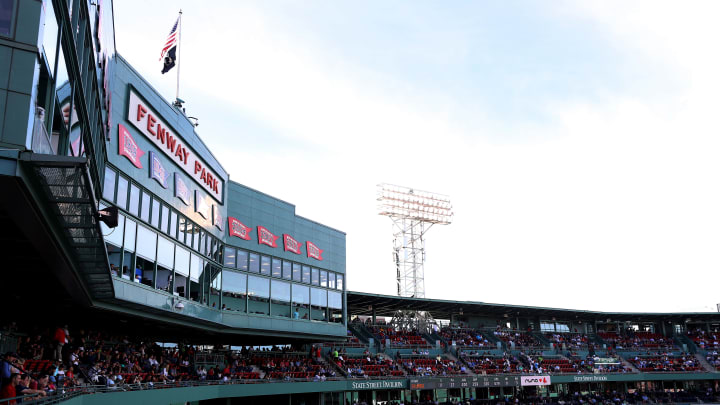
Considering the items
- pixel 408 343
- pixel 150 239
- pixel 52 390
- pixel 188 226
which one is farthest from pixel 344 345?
pixel 52 390

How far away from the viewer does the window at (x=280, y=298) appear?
32469mm

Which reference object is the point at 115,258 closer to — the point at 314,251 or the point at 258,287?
the point at 258,287

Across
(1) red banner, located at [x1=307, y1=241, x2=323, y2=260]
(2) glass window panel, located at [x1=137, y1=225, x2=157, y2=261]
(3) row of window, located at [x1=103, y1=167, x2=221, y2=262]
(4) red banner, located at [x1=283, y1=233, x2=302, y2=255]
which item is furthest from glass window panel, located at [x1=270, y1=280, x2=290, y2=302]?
(2) glass window panel, located at [x1=137, y1=225, x2=157, y2=261]

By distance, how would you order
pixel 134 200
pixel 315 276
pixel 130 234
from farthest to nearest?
pixel 315 276 → pixel 134 200 → pixel 130 234

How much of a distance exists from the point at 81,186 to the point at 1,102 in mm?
1732

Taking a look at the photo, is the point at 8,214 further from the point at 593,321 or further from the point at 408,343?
the point at 593,321

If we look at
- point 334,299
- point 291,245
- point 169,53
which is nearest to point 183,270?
point 169,53

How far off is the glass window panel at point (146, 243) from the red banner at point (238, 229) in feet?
24.7

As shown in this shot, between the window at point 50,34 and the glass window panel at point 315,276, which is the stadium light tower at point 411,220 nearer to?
the glass window panel at point 315,276

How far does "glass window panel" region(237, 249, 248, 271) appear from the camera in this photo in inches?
1200

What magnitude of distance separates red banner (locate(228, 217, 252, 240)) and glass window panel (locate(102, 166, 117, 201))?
34.3 feet

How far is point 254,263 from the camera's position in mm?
31406

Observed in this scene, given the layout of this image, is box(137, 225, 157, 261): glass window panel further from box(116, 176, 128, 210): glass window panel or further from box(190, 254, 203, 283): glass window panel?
box(190, 254, 203, 283): glass window panel

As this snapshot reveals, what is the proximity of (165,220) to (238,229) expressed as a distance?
716cm
